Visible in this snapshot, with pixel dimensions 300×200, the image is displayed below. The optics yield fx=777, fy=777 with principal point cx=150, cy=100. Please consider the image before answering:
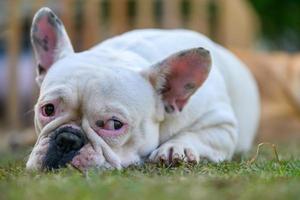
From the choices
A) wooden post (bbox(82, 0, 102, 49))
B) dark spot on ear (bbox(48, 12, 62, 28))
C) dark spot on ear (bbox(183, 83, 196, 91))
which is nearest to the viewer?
dark spot on ear (bbox(183, 83, 196, 91))

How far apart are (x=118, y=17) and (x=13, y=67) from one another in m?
1.00

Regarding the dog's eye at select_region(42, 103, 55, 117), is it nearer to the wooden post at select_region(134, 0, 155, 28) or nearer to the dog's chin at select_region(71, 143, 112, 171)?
the dog's chin at select_region(71, 143, 112, 171)

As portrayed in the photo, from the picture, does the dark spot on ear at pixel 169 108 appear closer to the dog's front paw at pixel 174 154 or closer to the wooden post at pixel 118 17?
the dog's front paw at pixel 174 154

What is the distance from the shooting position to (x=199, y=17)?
6.70m

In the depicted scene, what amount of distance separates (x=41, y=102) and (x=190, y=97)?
22.6 inches

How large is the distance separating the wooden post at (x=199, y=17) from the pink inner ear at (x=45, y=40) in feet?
12.5

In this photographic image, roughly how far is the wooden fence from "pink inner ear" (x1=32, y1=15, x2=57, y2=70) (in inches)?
133

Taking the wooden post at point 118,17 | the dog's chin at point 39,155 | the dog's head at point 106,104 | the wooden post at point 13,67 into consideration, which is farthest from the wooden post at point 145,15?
the dog's chin at point 39,155

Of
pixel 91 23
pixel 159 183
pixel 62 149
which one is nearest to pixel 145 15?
pixel 91 23

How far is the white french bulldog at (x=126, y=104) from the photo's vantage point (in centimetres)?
235

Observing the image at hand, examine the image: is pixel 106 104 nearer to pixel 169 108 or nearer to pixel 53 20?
pixel 169 108

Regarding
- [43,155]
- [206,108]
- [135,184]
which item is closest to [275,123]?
[206,108]

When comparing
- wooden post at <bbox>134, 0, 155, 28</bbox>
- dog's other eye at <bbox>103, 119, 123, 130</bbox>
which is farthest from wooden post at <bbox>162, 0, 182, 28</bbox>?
dog's other eye at <bbox>103, 119, 123, 130</bbox>

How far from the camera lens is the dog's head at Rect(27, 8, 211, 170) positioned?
2.30 metres
